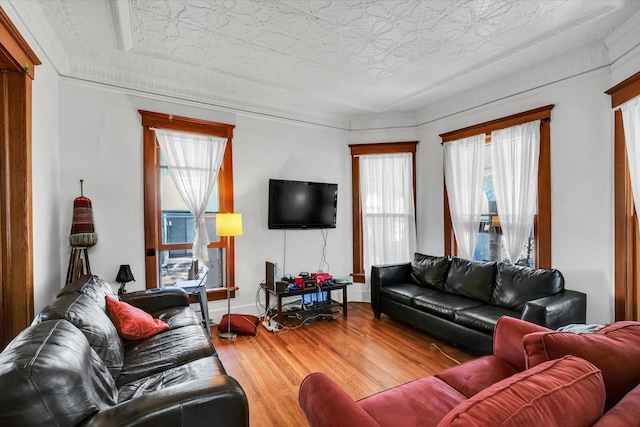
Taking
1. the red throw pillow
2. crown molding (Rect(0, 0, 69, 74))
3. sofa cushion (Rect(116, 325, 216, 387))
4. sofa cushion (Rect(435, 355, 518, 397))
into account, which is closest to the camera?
sofa cushion (Rect(435, 355, 518, 397))

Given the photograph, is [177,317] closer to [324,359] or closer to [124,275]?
[124,275]

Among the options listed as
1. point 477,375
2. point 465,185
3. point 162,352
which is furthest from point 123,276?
point 465,185

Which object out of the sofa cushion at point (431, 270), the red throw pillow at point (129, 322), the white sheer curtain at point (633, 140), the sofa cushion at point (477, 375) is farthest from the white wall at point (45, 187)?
the white sheer curtain at point (633, 140)

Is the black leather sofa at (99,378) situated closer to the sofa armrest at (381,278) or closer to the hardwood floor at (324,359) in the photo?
the hardwood floor at (324,359)

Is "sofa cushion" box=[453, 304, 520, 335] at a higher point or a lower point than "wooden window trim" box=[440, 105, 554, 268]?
lower

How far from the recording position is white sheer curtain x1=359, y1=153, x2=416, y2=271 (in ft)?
15.4

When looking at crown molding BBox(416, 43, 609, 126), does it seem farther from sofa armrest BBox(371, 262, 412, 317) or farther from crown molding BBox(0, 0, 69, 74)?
crown molding BBox(0, 0, 69, 74)

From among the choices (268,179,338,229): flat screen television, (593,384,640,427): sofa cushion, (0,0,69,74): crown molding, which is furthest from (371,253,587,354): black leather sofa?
(0,0,69,74): crown molding

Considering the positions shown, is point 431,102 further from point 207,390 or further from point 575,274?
point 207,390

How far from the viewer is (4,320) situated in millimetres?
2156

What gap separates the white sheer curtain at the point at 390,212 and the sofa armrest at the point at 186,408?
11.9 ft

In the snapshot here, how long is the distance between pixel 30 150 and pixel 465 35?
144 inches

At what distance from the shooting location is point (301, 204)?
4.35 m

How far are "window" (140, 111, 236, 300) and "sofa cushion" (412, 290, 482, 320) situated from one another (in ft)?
7.58
